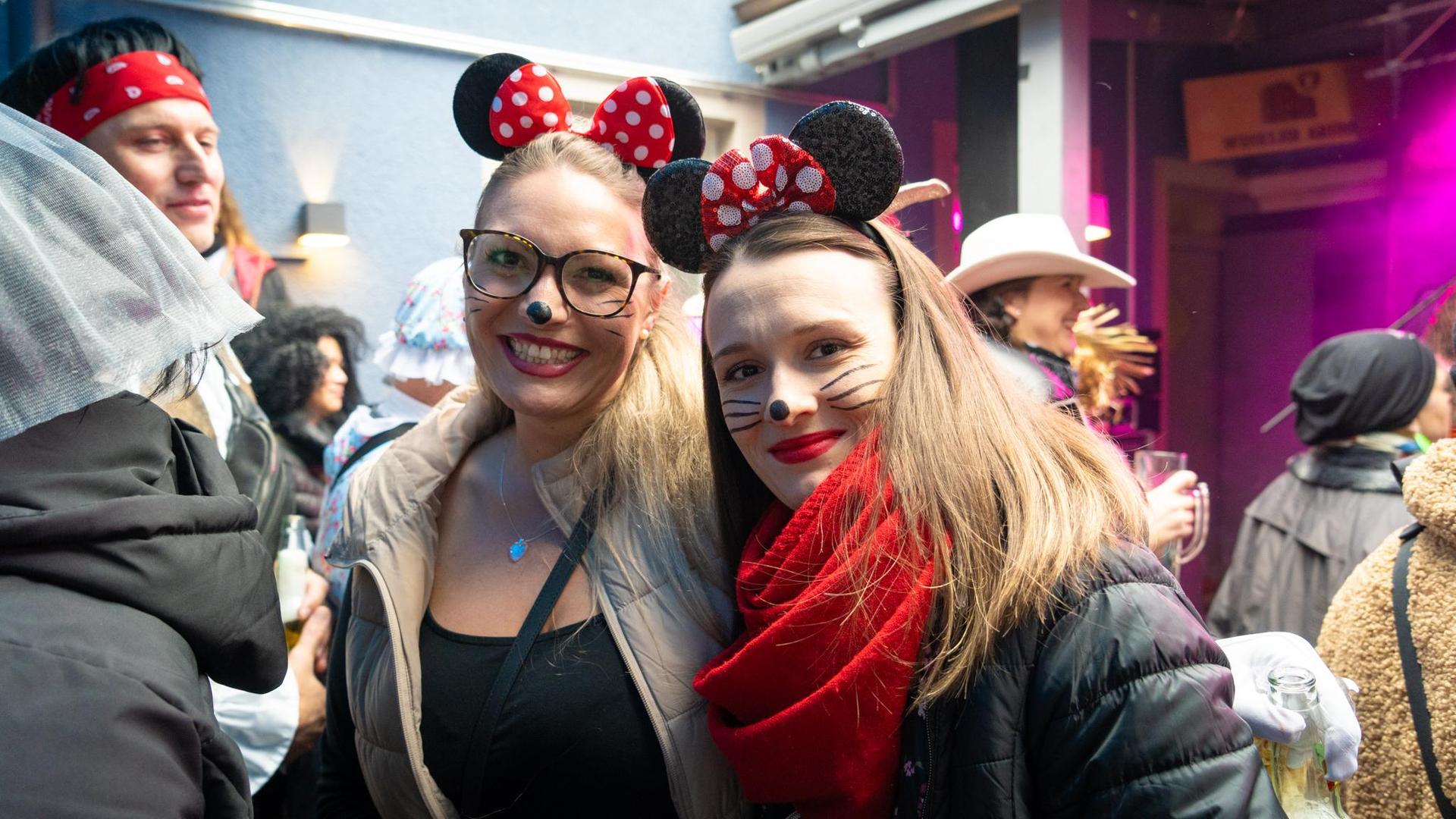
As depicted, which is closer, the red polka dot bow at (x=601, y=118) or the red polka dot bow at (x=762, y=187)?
the red polka dot bow at (x=762, y=187)

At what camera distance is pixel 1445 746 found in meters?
1.69

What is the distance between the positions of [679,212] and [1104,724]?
0.92m

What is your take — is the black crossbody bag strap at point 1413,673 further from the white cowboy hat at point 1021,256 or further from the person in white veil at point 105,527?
the person in white veil at point 105,527

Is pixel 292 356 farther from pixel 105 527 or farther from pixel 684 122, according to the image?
pixel 105 527

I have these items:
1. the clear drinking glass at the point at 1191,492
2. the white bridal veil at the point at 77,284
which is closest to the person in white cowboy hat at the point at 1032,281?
the clear drinking glass at the point at 1191,492

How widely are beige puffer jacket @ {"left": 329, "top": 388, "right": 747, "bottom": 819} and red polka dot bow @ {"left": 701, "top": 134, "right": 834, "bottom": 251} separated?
0.51 metres

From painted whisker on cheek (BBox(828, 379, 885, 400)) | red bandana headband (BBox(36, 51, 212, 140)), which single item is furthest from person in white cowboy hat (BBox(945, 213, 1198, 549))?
red bandana headband (BBox(36, 51, 212, 140))

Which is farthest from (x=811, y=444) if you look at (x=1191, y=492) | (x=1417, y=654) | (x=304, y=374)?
(x=304, y=374)

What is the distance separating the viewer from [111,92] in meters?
2.39

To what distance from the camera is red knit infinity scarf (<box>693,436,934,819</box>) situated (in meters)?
1.23

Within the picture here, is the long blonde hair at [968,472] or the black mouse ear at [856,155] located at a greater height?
the black mouse ear at [856,155]

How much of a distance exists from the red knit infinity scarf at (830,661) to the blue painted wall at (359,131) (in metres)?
3.96

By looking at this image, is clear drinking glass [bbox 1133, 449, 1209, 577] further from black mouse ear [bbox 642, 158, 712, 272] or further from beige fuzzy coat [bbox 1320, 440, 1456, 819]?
black mouse ear [bbox 642, 158, 712, 272]

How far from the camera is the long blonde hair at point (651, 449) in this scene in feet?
5.27
